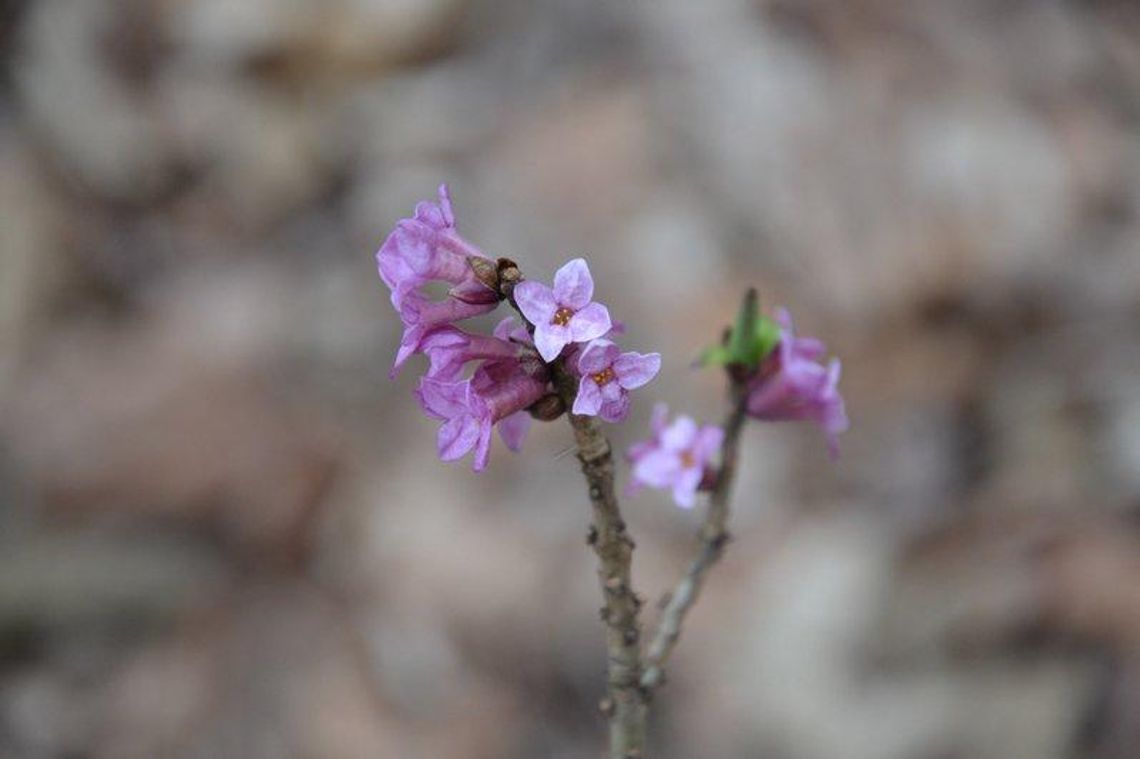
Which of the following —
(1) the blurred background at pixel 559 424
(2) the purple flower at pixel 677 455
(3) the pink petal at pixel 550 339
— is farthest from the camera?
(1) the blurred background at pixel 559 424

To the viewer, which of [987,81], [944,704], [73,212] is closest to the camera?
[944,704]

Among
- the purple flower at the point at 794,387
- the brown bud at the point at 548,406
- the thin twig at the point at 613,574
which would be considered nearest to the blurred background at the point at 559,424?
the purple flower at the point at 794,387

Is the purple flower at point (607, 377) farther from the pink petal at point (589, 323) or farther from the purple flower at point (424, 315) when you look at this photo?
the purple flower at point (424, 315)

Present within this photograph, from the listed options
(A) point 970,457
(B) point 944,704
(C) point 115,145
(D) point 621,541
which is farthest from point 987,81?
(D) point 621,541

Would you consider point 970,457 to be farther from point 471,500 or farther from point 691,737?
point 471,500

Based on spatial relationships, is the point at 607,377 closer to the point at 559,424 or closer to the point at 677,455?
the point at 677,455

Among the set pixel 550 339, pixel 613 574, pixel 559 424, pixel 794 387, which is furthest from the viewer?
pixel 559 424

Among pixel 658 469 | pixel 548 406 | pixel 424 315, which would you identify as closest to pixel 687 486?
pixel 658 469
